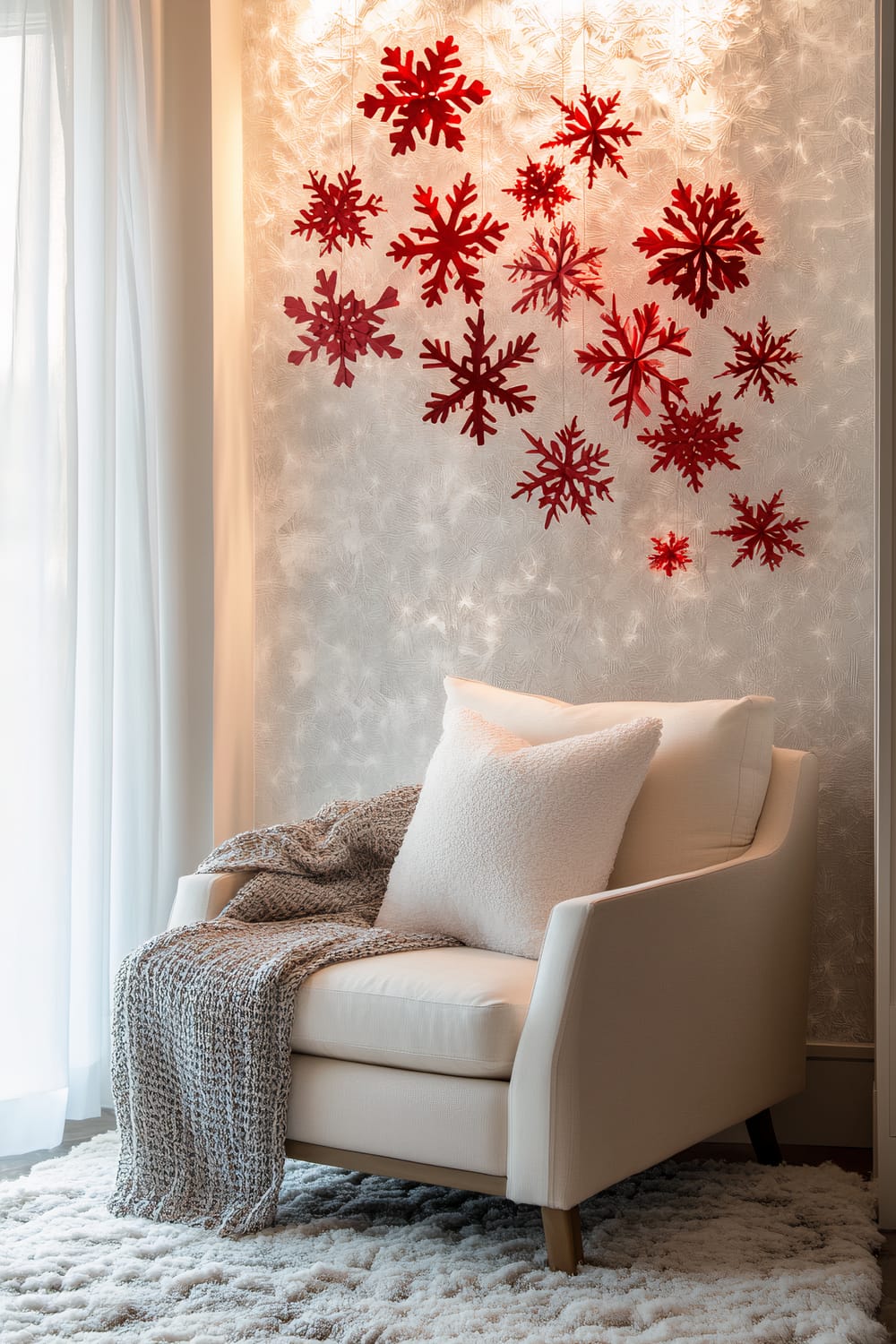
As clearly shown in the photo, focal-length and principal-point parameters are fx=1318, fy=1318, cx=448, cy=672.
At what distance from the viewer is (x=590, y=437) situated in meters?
2.94

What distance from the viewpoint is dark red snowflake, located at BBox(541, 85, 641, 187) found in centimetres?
290

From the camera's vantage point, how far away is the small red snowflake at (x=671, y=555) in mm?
2852

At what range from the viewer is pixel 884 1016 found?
2178mm

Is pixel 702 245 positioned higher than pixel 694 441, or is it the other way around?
pixel 702 245

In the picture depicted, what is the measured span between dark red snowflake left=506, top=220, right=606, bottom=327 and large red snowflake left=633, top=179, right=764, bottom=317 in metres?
0.13

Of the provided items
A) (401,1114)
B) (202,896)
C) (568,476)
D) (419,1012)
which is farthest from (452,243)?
(401,1114)

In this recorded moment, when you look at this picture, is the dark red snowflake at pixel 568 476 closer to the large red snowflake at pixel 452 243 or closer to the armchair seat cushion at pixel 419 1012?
the large red snowflake at pixel 452 243

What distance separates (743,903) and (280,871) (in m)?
0.84

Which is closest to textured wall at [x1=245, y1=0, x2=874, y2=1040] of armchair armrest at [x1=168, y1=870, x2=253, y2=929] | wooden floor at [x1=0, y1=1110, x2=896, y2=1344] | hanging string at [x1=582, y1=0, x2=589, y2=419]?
hanging string at [x1=582, y1=0, x2=589, y2=419]

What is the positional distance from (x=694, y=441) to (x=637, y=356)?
0.23 m

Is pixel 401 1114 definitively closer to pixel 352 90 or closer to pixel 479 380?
pixel 479 380

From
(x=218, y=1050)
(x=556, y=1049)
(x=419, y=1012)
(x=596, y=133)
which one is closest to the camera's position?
(x=556, y=1049)

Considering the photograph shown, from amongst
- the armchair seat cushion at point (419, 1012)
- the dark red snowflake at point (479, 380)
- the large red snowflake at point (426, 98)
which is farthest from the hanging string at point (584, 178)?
the armchair seat cushion at point (419, 1012)

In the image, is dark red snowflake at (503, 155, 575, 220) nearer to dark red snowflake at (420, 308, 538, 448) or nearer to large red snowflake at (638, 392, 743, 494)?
dark red snowflake at (420, 308, 538, 448)
